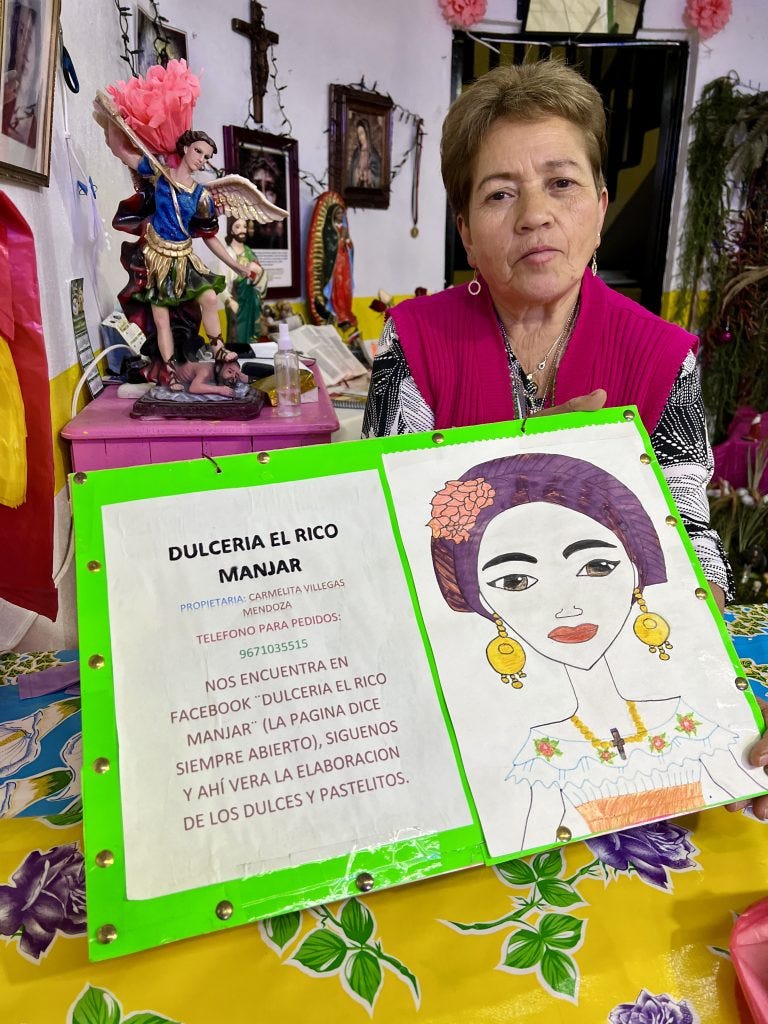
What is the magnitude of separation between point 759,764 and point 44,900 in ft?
2.20

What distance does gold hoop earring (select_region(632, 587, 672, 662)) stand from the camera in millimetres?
696

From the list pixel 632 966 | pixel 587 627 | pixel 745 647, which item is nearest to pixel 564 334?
pixel 745 647

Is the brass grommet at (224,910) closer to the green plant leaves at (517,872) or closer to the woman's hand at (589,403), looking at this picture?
the green plant leaves at (517,872)

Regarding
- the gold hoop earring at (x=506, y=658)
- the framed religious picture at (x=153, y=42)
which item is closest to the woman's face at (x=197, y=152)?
the framed religious picture at (x=153, y=42)

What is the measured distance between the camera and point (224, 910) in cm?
56

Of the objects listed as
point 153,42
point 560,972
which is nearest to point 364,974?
point 560,972

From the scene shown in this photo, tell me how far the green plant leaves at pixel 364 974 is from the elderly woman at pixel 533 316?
2.18 feet

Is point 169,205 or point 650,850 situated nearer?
point 650,850

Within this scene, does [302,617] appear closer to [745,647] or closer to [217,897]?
[217,897]

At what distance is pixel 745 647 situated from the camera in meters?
1.03

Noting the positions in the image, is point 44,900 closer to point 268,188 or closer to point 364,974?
point 364,974

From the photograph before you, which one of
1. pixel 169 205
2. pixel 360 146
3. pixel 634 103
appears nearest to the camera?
pixel 169 205

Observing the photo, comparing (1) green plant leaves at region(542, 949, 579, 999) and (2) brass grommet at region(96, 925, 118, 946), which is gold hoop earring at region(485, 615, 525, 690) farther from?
(2) brass grommet at region(96, 925, 118, 946)

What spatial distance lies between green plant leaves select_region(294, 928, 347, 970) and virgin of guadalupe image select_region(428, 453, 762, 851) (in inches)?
6.9
